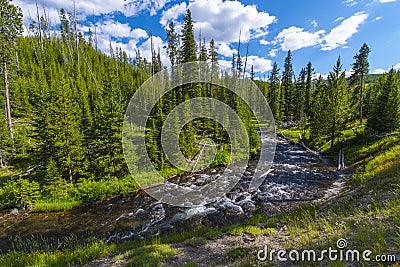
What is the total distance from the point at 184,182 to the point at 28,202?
41.4ft

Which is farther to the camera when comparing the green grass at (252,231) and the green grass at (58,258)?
the green grass at (252,231)

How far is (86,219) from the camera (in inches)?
547

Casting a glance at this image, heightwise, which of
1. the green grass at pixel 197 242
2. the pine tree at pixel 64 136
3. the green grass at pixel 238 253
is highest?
the pine tree at pixel 64 136

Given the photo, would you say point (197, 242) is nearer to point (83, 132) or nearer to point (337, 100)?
point (83, 132)

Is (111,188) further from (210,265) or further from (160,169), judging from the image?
(210,265)

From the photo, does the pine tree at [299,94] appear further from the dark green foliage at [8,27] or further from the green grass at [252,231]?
the dark green foliage at [8,27]

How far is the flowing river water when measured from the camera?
11641 millimetres

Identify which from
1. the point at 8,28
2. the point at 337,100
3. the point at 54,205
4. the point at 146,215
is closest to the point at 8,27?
the point at 8,28

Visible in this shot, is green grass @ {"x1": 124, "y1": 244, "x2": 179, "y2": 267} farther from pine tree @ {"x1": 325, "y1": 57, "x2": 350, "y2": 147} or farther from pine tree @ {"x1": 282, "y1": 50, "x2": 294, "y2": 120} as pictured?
pine tree @ {"x1": 282, "y1": 50, "x2": 294, "y2": 120}

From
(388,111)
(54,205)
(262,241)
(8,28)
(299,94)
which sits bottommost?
(54,205)

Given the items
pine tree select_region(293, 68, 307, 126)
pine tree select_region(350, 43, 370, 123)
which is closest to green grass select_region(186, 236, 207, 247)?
pine tree select_region(350, 43, 370, 123)

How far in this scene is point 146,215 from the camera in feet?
44.6

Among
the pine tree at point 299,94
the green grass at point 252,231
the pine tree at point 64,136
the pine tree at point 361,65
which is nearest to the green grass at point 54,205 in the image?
the pine tree at point 64,136

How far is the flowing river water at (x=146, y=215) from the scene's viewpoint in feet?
38.2
